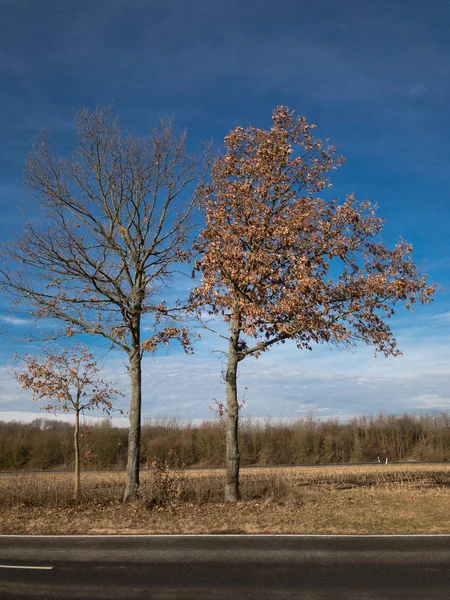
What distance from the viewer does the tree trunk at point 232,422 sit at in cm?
1794

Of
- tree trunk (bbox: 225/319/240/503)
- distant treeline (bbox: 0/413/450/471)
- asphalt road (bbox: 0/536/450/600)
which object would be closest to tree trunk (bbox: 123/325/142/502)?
tree trunk (bbox: 225/319/240/503)

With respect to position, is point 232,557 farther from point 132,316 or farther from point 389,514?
point 132,316

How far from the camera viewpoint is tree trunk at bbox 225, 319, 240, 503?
17938 millimetres

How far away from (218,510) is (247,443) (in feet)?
138

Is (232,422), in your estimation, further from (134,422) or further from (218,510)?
(134,422)

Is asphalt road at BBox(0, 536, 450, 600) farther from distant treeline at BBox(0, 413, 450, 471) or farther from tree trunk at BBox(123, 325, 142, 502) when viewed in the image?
distant treeline at BBox(0, 413, 450, 471)

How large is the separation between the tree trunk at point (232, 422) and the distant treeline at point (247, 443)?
33810 mm

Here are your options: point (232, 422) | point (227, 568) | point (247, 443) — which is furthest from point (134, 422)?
point (247, 443)

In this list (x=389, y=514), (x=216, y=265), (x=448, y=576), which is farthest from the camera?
(x=216, y=265)

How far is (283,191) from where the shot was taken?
19281 millimetres

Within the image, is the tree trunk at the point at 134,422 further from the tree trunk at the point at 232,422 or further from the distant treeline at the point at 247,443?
the distant treeline at the point at 247,443

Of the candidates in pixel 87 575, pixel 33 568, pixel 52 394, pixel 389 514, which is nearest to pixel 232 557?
pixel 87 575

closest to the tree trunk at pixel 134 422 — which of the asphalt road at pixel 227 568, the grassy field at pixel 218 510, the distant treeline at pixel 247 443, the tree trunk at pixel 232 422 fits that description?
the grassy field at pixel 218 510

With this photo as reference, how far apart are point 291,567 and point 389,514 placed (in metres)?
7.11
